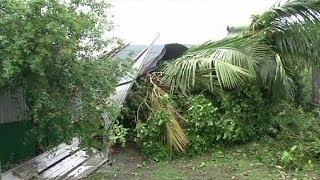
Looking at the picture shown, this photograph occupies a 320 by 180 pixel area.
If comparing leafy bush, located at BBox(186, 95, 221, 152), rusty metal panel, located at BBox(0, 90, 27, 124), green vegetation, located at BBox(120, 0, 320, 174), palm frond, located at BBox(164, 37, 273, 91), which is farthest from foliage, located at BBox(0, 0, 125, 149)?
palm frond, located at BBox(164, 37, 273, 91)

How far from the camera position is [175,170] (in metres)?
7.34

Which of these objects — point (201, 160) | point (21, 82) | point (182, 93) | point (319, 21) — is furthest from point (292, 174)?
point (21, 82)

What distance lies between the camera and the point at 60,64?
5.55m

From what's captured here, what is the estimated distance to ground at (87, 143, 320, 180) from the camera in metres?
6.88

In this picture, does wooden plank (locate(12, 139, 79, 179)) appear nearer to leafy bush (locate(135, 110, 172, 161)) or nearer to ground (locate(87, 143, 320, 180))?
ground (locate(87, 143, 320, 180))

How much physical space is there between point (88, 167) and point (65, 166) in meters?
0.39

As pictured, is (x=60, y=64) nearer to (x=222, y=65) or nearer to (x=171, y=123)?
(x=171, y=123)

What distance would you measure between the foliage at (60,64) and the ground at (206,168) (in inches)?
41.2

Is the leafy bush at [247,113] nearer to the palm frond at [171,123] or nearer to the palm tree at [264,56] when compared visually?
the palm tree at [264,56]

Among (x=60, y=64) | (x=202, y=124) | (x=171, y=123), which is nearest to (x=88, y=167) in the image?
(x=171, y=123)

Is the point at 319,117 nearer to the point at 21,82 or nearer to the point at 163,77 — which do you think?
the point at 163,77

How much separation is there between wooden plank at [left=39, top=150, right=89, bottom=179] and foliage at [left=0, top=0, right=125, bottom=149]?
0.48m

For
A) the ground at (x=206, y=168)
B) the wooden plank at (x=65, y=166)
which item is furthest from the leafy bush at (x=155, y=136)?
the wooden plank at (x=65, y=166)

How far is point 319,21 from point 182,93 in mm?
3013
